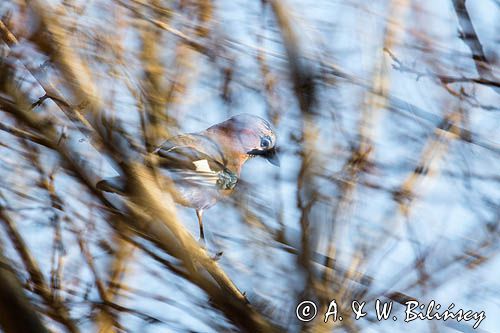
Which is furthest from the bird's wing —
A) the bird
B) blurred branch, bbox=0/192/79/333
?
blurred branch, bbox=0/192/79/333

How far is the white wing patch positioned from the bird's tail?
29 cm

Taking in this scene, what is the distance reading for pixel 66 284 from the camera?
2131 millimetres

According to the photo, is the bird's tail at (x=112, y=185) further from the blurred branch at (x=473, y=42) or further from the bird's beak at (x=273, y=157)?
the blurred branch at (x=473, y=42)

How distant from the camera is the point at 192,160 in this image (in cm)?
200

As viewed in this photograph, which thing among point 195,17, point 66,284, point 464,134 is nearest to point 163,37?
point 195,17

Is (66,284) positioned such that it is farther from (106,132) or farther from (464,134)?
(464,134)

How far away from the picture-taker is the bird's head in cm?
209

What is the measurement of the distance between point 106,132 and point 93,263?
1.77 ft

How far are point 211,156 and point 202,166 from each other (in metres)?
0.04

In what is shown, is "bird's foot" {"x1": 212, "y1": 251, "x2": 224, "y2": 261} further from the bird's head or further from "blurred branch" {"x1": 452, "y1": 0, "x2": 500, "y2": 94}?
"blurred branch" {"x1": 452, "y1": 0, "x2": 500, "y2": 94}

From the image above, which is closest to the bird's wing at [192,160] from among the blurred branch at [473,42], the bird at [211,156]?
the bird at [211,156]

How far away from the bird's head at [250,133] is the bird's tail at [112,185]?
433mm

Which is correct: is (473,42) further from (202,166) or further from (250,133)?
(202,166)

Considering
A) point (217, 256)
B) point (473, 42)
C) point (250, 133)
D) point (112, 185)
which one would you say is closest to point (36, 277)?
point (112, 185)
